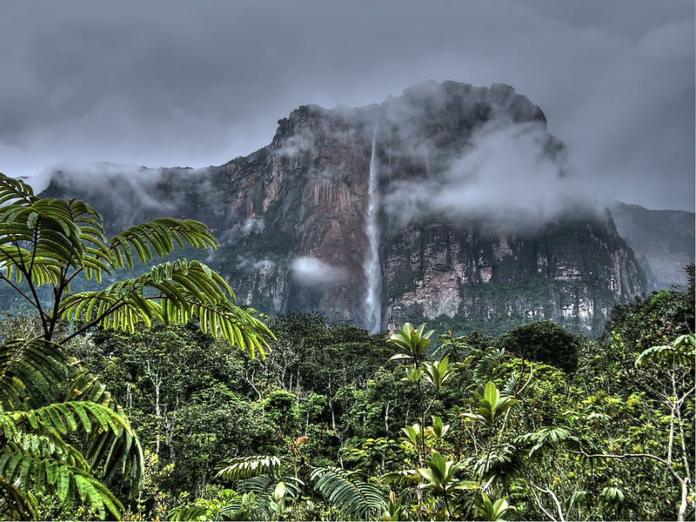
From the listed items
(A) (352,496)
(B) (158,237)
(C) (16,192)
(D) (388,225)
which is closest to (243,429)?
(A) (352,496)

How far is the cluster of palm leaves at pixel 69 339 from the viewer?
1.48 meters

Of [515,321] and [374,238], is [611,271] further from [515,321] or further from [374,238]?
[374,238]

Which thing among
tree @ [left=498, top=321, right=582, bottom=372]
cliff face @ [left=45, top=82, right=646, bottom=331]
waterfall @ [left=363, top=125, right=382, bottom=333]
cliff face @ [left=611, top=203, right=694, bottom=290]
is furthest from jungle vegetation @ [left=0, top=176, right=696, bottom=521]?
cliff face @ [left=611, top=203, right=694, bottom=290]

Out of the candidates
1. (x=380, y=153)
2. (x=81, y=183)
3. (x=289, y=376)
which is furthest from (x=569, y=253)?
(x=81, y=183)

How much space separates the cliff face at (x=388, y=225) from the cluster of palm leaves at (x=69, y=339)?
73.2 m

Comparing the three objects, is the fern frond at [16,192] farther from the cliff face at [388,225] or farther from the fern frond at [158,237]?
the cliff face at [388,225]

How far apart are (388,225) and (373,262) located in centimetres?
918

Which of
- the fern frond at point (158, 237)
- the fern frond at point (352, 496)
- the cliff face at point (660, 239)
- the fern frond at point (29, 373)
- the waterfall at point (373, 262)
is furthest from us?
the cliff face at point (660, 239)

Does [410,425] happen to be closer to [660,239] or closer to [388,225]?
[388,225]

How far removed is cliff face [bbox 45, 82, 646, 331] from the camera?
286ft

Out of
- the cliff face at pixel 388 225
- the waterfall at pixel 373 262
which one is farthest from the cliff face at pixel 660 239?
the waterfall at pixel 373 262

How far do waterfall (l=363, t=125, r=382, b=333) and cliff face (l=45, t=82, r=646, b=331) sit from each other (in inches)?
34.3

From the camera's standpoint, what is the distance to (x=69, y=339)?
6.31ft

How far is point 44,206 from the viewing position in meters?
1.94
